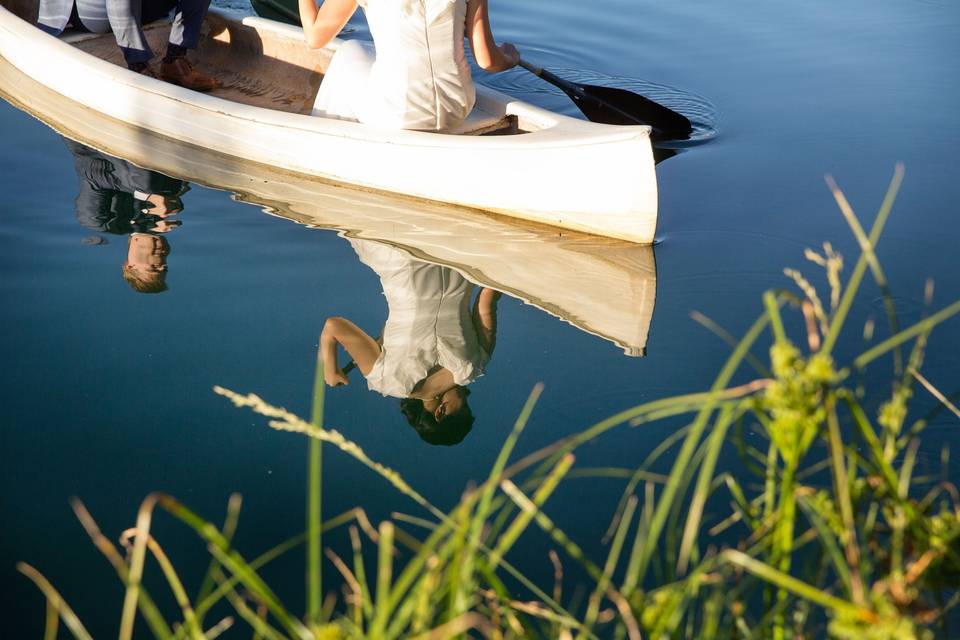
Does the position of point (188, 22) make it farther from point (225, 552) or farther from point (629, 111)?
point (225, 552)

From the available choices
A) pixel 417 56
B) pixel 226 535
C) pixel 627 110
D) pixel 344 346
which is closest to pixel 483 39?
pixel 417 56

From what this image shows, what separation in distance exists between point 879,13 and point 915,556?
6.14 m

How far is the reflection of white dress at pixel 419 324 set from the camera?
→ 307 centimetres

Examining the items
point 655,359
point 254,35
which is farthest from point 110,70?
point 655,359

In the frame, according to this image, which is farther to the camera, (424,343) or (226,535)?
(424,343)

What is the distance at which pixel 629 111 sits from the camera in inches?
184

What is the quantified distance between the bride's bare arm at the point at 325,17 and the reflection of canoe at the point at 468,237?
1.91 ft

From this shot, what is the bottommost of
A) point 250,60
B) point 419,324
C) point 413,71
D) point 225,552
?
point 419,324

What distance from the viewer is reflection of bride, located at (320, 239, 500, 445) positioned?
2932 mm

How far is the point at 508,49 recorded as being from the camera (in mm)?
4062

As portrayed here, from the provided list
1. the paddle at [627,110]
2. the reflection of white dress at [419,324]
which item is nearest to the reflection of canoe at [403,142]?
the reflection of white dress at [419,324]

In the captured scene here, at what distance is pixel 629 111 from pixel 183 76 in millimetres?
2157

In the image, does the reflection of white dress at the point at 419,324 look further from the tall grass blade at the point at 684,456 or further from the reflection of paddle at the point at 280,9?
the reflection of paddle at the point at 280,9

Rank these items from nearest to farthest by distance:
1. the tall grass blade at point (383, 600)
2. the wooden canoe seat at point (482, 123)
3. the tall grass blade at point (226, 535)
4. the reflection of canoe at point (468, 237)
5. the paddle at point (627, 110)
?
the tall grass blade at point (383, 600) < the tall grass blade at point (226, 535) < the reflection of canoe at point (468, 237) < the wooden canoe seat at point (482, 123) < the paddle at point (627, 110)
